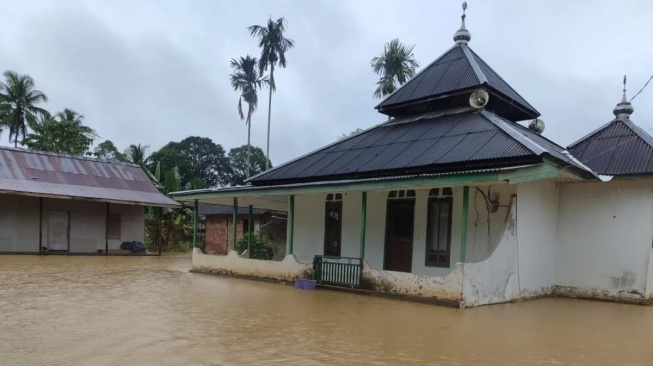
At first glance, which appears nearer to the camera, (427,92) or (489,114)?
(489,114)

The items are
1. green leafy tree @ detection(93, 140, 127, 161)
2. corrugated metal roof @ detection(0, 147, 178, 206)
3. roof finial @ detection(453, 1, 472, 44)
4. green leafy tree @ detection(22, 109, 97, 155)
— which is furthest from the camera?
green leafy tree @ detection(93, 140, 127, 161)

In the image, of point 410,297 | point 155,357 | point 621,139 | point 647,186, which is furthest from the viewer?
point 621,139

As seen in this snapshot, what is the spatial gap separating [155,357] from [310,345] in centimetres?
174

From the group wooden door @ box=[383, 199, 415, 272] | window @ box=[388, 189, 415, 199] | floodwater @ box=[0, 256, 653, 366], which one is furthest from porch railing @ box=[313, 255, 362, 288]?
window @ box=[388, 189, 415, 199]

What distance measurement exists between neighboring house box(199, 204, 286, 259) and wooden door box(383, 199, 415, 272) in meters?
8.95

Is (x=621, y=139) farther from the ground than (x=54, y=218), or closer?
farther from the ground

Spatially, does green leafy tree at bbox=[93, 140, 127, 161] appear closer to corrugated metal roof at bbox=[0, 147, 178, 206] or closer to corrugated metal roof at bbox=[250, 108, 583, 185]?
corrugated metal roof at bbox=[0, 147, 178, 206]

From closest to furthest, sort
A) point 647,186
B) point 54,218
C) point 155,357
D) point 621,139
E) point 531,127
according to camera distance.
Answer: point 155,357
point 647,186
point 621,139
point 531,127
point 54,218

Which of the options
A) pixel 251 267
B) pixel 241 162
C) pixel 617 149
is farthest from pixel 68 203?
pixel 241 162

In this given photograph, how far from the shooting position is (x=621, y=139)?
12.1 metres

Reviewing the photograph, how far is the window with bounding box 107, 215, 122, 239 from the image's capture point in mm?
21953

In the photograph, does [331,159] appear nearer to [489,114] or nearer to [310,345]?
[489,114]

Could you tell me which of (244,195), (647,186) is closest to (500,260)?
(647,186)

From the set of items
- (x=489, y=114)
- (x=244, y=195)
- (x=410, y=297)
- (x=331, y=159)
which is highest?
(x=489, y=114)
